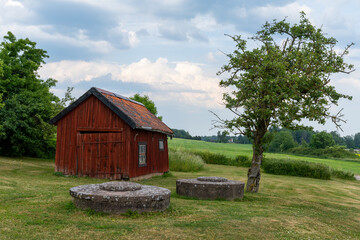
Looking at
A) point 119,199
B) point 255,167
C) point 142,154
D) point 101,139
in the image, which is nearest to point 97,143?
point 101,139

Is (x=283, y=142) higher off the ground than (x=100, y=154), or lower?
higher

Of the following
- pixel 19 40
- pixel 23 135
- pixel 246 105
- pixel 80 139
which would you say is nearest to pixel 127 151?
pixel 80 139

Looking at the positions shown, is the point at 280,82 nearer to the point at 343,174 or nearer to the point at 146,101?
the point at 343,174

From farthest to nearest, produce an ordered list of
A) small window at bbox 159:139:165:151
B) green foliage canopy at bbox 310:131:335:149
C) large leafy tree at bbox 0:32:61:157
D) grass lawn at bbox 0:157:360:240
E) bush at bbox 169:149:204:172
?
green foliage canopy at bbox 310:131:335:149 → bush at bbox 169:149:204:172 → large leafy tree at bbox 0:32:61:157 → small window at bbox 159:139:165:151 → grass lawn at bbox 0:157:360:240

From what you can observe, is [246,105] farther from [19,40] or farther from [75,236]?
[19,40]

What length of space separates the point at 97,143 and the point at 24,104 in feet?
40.0

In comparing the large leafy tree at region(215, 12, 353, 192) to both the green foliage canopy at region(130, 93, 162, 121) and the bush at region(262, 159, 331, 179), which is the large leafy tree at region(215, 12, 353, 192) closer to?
the bush at region(262, 159, 331, 179)

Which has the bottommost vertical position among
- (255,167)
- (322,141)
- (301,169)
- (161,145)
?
(301,169)

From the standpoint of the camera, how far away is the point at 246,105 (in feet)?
51.4

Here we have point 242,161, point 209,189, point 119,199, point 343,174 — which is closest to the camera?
point 119,199

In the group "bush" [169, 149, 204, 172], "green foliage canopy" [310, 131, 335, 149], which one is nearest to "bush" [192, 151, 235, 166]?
"bush" [169, 149, 204, 172]

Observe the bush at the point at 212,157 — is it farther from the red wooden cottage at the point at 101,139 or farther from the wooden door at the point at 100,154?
the wooden door at the point at 100,154

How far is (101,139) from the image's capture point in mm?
17938

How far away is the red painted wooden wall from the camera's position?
1761 centimetres
